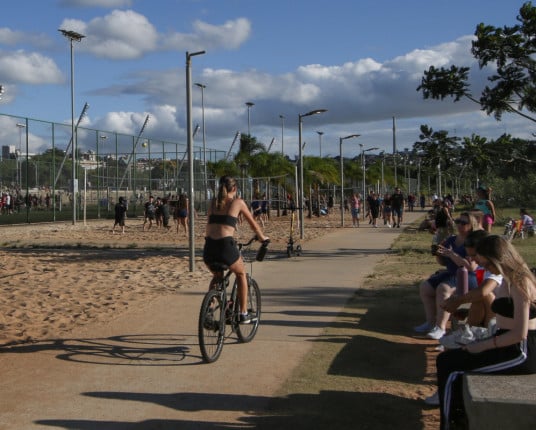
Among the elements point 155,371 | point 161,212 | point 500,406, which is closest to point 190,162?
point 155,371

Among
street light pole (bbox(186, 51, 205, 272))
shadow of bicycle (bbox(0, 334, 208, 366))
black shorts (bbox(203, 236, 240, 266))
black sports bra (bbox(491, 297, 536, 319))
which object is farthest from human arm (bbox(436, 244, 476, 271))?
street light pole (bbox(186, 51, 205, 272))

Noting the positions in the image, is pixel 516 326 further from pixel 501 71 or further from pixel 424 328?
pixel 501 71

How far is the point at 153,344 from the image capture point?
732 centimetres

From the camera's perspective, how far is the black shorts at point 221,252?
22.2ft

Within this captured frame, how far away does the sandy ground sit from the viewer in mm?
8812

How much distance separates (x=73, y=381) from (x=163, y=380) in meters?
0.76

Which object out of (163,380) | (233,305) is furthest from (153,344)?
(163,380)

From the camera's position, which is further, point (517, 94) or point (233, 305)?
point (517, 94)

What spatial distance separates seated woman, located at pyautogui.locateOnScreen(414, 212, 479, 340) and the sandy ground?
3988 mm

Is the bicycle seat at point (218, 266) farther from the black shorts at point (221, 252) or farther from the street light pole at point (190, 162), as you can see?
the street light pole at point (190, 162)

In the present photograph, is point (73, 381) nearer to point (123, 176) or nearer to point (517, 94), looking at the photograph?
point (517, 94)

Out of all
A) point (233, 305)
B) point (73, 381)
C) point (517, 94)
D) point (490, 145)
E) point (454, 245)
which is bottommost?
point (73, 381)

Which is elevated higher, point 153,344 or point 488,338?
point 488,338

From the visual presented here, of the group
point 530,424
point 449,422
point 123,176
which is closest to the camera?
point 530,424
